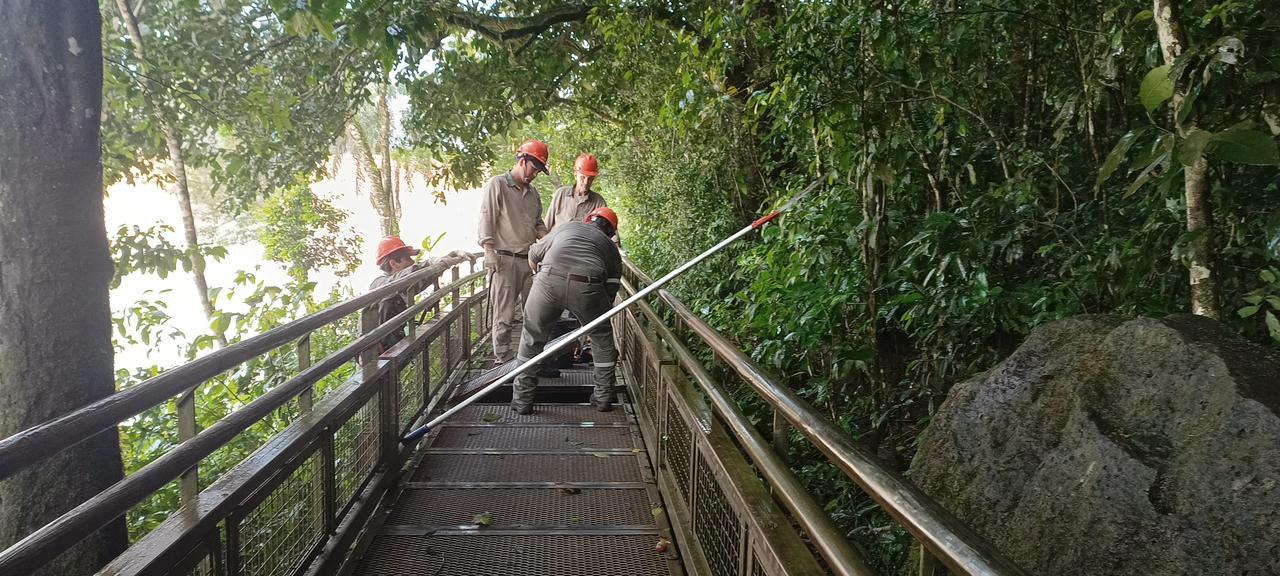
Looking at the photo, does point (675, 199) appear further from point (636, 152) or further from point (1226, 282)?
point (1226, 282)

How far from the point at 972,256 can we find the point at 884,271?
515 mm

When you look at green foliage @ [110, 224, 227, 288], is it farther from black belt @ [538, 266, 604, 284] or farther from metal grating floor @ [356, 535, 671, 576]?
metal grating floor @ [356, 535, 671, 576]

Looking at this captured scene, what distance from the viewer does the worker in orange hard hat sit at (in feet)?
23.3

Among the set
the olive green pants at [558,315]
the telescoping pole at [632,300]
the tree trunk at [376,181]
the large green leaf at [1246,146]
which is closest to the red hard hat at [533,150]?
the olive green pants at [558,315]

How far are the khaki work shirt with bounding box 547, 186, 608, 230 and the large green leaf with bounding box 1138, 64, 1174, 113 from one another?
214 inches

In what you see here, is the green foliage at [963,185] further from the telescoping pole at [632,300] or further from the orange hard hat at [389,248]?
the orange hard hat at [389,248]

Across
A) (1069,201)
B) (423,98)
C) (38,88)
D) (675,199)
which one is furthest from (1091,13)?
(423,98)

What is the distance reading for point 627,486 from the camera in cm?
380

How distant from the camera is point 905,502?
1.25 m

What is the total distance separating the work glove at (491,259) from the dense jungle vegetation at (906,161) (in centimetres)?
181

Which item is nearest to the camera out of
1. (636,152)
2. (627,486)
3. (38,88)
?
(38,88)

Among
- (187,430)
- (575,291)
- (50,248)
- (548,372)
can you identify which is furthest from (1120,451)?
(548,372)

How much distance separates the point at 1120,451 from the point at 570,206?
5.84 metres

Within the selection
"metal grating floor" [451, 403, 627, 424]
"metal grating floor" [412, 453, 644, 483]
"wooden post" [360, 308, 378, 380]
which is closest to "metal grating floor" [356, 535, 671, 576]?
"metal grating floor" [412, 453, 644, 483]
